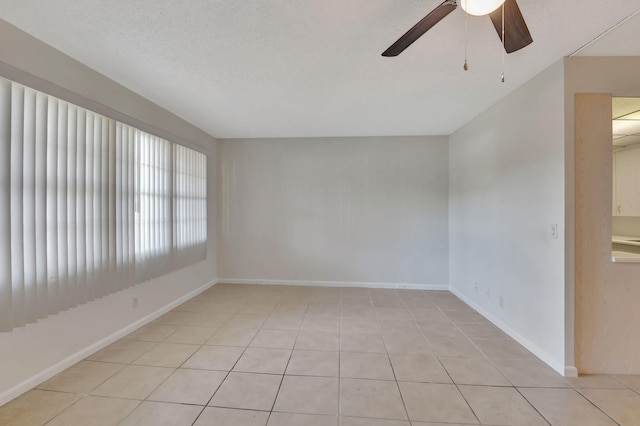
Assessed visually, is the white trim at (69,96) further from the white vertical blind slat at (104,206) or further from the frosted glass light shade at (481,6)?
the frosted glass light shade at (481,6)

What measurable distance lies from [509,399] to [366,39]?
2764mm

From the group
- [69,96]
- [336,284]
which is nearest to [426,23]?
[69,96]

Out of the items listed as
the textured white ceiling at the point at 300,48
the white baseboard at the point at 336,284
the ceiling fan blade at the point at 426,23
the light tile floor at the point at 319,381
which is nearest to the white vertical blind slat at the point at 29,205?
the textured white ceiling at the point at 300,48

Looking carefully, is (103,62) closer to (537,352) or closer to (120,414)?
(120,414)

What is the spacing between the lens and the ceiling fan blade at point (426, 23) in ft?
4.15

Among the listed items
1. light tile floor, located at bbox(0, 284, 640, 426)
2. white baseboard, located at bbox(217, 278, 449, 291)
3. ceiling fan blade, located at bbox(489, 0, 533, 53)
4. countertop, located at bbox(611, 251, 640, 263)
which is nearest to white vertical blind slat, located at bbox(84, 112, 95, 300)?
light tile floor, located at bbox(0, 284, 640, 426)

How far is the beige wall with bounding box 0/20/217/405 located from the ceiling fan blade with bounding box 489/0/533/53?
298 centimetres

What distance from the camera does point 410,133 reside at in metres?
4.23

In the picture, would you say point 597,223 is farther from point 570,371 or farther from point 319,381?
point 319,381

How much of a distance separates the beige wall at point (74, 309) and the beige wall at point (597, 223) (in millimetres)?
4009

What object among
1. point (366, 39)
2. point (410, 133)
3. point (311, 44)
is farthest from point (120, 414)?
point (410, 133)

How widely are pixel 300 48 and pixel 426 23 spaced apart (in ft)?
3.20

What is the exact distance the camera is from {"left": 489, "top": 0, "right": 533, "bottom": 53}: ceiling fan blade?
1272 millimetres

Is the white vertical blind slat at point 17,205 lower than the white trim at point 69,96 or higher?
lower
